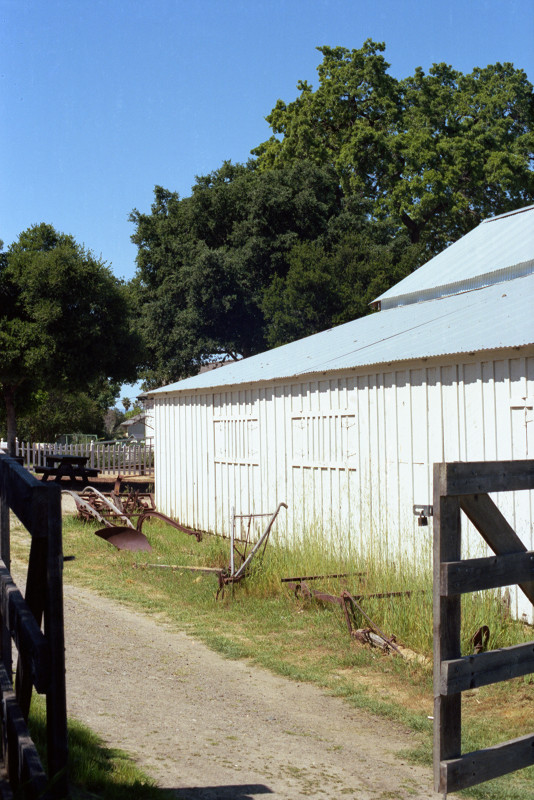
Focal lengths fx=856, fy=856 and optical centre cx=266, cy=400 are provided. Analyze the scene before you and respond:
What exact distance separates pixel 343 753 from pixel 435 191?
3284 cm

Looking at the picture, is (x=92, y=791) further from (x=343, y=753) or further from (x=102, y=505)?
(x=102, y=505)

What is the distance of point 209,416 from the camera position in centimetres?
1564

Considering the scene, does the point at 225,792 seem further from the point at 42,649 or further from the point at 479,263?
the point at 479,263

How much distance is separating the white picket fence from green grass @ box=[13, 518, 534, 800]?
18.2 metres

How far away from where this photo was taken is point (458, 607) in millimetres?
3699

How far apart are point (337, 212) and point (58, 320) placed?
16.1m

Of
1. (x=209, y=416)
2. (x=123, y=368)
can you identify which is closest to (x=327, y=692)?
(x=209, y=416)

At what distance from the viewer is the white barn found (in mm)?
8734

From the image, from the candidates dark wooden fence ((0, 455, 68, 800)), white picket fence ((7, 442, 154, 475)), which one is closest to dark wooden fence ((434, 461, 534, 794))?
dark wooden fence ((0, 455, 68, 800))

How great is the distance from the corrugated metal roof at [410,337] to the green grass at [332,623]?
2446 mm

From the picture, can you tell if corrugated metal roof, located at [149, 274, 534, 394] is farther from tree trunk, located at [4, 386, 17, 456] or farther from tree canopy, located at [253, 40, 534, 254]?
tree canopy, located at [253, 40, 534, 254]

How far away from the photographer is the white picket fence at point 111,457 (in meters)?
30.1

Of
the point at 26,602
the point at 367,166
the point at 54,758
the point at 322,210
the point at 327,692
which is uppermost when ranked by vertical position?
the point at 367,166

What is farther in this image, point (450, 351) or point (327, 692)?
point (450, 351)
